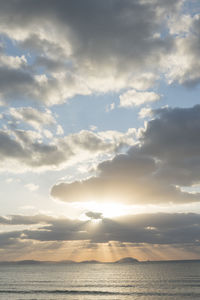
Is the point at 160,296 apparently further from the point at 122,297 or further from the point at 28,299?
the point at 28,299

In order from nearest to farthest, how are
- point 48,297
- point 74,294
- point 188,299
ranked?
point 188,299
point 48,297
point 74,294

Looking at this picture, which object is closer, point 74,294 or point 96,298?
point 96,298

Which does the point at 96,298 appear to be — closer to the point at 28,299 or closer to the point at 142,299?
the point at 142,299

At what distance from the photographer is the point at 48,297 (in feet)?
279

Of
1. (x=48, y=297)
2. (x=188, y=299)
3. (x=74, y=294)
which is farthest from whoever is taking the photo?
(x=74, y=294)

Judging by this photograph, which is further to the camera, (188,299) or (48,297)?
(48,297)

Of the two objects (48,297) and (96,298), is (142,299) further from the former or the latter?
(48,297)

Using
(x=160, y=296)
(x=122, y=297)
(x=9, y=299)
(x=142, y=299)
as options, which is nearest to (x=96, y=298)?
(x=122, y=297)

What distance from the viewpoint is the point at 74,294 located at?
307 feet

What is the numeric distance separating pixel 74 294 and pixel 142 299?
25.4m

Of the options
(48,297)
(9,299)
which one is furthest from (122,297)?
(9,299)

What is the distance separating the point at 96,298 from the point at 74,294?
11803 mm

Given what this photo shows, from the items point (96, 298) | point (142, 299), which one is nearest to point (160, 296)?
point (142, 299)

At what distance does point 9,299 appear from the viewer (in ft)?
268
